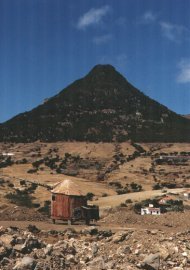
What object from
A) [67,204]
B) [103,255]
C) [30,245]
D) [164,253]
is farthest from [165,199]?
[164,253]

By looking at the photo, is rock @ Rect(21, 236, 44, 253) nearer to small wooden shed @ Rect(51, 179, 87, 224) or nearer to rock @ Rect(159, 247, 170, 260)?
rock @ Rect(159, 247, 170, 260)

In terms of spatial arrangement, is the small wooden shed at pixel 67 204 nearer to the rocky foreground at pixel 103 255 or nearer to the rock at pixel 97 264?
the rocky foreground at pixel 103 255

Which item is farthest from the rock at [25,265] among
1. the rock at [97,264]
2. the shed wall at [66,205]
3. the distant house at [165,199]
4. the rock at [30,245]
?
the distant house at [165,199]

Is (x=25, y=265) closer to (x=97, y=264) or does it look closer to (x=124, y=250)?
(x=97, y=264)

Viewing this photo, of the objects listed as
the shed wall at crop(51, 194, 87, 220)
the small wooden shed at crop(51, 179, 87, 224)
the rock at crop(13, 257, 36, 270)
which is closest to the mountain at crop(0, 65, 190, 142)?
the small wooden shed at crop(51, 179, 87, 224)

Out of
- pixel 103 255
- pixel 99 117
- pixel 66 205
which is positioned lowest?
pixel 66 205

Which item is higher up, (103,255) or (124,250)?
(124,250)
